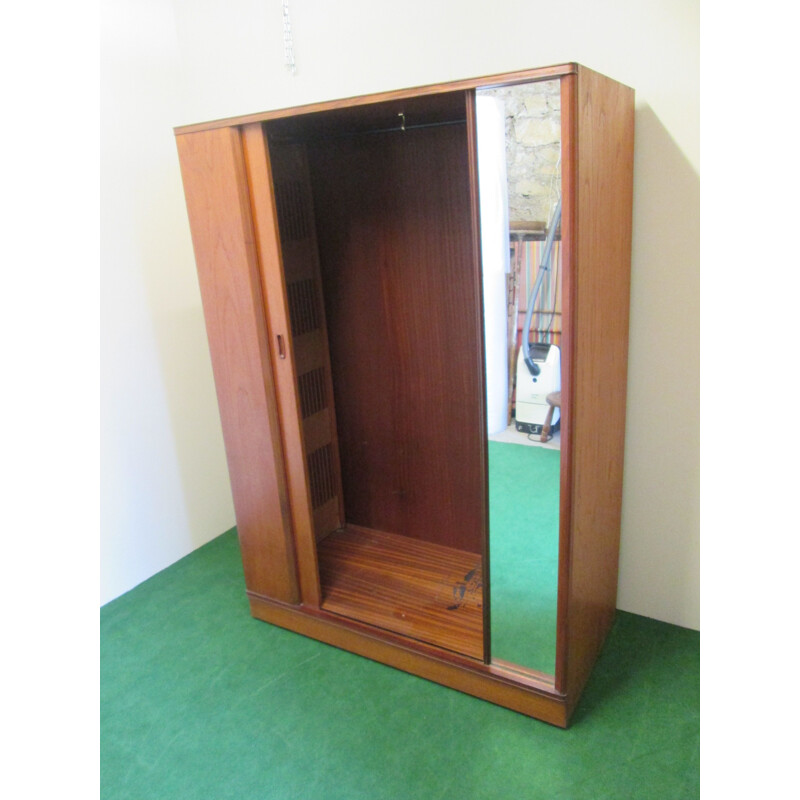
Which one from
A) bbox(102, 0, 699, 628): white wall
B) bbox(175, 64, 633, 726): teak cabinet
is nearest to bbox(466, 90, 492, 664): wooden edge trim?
bbox(175, 64, 633, 726): teak cabinet

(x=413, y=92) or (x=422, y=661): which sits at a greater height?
(x=413, y=92)

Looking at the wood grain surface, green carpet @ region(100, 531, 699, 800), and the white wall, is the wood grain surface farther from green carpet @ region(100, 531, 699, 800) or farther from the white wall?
green carpet @ region(100, 531, 699, 800)

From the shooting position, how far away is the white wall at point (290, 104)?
6.95 ft

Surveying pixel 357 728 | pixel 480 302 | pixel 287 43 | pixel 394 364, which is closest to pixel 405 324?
Result: pixel 394 364

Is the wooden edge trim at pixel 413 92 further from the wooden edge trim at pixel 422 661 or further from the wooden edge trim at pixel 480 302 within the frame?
the wooden edge trim at pixel 422 661

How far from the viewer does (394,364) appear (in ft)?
9.69

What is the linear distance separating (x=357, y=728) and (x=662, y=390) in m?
1.65

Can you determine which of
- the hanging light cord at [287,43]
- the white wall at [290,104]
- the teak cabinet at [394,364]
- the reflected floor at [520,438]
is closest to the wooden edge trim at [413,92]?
the teak cabinet at [394,364]

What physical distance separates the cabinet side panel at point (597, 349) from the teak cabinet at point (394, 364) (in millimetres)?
11

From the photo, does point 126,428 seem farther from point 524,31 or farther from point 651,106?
point 651,106

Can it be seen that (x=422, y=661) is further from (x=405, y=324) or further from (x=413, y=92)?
(x=413, y=92)

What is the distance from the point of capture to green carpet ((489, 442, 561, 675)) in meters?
1.97

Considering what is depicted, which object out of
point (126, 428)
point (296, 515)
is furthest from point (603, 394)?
point (126, 428)
